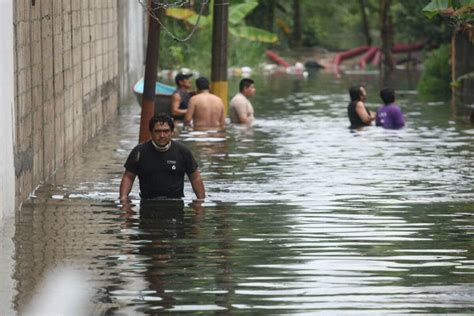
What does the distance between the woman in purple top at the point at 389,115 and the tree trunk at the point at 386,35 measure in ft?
90.7

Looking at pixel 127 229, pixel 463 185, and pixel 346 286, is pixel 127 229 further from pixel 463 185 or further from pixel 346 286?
pixel 463 185

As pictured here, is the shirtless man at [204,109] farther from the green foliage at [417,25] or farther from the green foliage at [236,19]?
the green foliage at [417,25]

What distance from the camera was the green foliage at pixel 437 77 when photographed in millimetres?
45219

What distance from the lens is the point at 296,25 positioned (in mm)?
71750

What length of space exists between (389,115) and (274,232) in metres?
15.5

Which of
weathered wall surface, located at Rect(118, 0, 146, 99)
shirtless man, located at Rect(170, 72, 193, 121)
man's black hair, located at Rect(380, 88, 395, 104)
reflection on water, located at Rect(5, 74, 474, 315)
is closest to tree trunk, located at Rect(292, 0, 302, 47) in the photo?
weathered wall surface, located at Rect(118, 0, 146, 99)

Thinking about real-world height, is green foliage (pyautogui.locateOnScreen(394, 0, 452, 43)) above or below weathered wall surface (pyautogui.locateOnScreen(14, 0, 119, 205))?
below

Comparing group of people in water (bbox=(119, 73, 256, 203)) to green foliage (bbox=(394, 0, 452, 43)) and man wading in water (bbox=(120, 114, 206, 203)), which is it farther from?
green foliage (bbox=(394, 0, 452, 43))

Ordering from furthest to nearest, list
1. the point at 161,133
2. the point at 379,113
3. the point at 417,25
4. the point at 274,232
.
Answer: the point at 417,25, the point at 379,113, the point at 161,133, the point at 274,232

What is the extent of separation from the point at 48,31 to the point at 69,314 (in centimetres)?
1027

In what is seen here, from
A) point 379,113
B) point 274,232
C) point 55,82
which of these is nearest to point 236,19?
point 379,113

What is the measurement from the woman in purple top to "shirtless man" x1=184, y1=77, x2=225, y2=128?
3.25 meters

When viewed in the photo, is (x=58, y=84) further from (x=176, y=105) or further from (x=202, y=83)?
(x=176, y=105)

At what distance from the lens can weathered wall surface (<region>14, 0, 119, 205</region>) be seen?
18.6 meters
